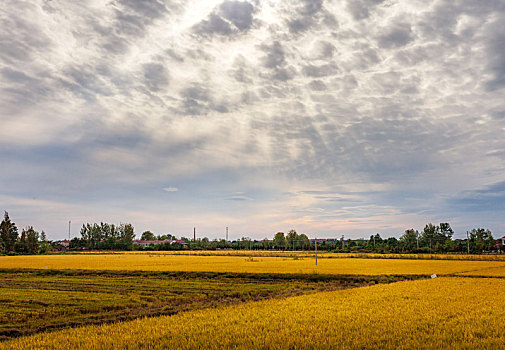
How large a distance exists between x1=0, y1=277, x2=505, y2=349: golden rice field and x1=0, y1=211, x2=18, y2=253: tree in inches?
4772

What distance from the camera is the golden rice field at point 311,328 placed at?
11.7 m

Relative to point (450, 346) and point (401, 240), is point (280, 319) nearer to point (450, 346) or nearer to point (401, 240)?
point (450, 346)

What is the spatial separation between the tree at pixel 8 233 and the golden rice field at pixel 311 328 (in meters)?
121

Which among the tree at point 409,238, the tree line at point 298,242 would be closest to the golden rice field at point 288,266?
the tree line at point 298,242

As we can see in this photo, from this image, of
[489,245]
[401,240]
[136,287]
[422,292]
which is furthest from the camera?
[401,240]

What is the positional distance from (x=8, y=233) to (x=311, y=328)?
129690 mm

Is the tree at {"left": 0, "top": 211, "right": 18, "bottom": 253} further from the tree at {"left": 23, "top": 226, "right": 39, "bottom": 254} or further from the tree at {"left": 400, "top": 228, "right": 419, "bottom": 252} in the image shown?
the tree at {"left": 400, "top": 228, "right": 419, "bottom": 252}

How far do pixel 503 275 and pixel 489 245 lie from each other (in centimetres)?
8028

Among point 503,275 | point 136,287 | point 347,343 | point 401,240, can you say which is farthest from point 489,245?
point 347,343

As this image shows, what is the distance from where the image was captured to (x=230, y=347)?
37.3 feet

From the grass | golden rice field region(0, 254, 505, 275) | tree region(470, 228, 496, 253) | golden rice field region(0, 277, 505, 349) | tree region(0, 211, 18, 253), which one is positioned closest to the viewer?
golden rice field region(0, 277, 505, 349)

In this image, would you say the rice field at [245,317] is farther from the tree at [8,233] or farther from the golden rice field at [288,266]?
the tree at [8,233]

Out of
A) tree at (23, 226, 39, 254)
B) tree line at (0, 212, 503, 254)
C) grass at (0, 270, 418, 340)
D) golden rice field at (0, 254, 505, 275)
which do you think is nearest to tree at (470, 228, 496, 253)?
tree line at (0, 212, 503, 254)

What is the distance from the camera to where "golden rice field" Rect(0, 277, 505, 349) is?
11.7 meters
